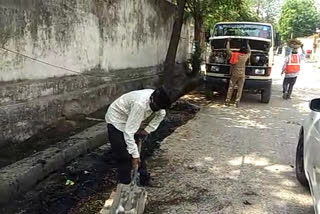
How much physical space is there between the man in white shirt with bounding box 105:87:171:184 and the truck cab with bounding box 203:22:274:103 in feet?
24.6

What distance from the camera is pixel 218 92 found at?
13133mm

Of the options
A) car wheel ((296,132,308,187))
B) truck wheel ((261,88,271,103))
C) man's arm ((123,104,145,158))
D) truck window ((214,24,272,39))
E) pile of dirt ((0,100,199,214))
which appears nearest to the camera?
man's arm ((123,104,145,158))

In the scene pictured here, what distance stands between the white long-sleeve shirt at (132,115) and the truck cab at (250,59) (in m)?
7.52

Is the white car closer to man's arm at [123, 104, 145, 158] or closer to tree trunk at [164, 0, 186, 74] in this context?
man's arm at [123, 104, 145, 158]

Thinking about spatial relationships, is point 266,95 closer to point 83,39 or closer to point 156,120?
point 83,39

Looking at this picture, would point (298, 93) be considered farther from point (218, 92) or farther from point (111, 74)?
point (111, 74)

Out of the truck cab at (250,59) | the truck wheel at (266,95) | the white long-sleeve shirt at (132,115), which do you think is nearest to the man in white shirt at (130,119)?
the white long-sleeve shirt at (132,115)

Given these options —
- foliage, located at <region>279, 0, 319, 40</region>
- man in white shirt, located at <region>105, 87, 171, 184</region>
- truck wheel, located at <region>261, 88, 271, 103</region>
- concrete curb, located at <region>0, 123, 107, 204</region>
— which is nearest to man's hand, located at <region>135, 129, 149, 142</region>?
man in white shirt, located at <region>105, 87, 171, 184</region>

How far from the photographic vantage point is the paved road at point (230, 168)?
419 centimetres

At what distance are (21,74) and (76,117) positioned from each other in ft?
5.33

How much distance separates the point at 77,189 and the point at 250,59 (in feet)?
26.1

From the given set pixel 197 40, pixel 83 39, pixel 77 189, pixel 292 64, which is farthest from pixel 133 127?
pixel 197 40

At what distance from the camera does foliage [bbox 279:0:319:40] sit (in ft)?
186

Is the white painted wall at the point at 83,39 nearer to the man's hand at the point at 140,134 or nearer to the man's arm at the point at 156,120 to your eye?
the man's hand at the point at 140,134
